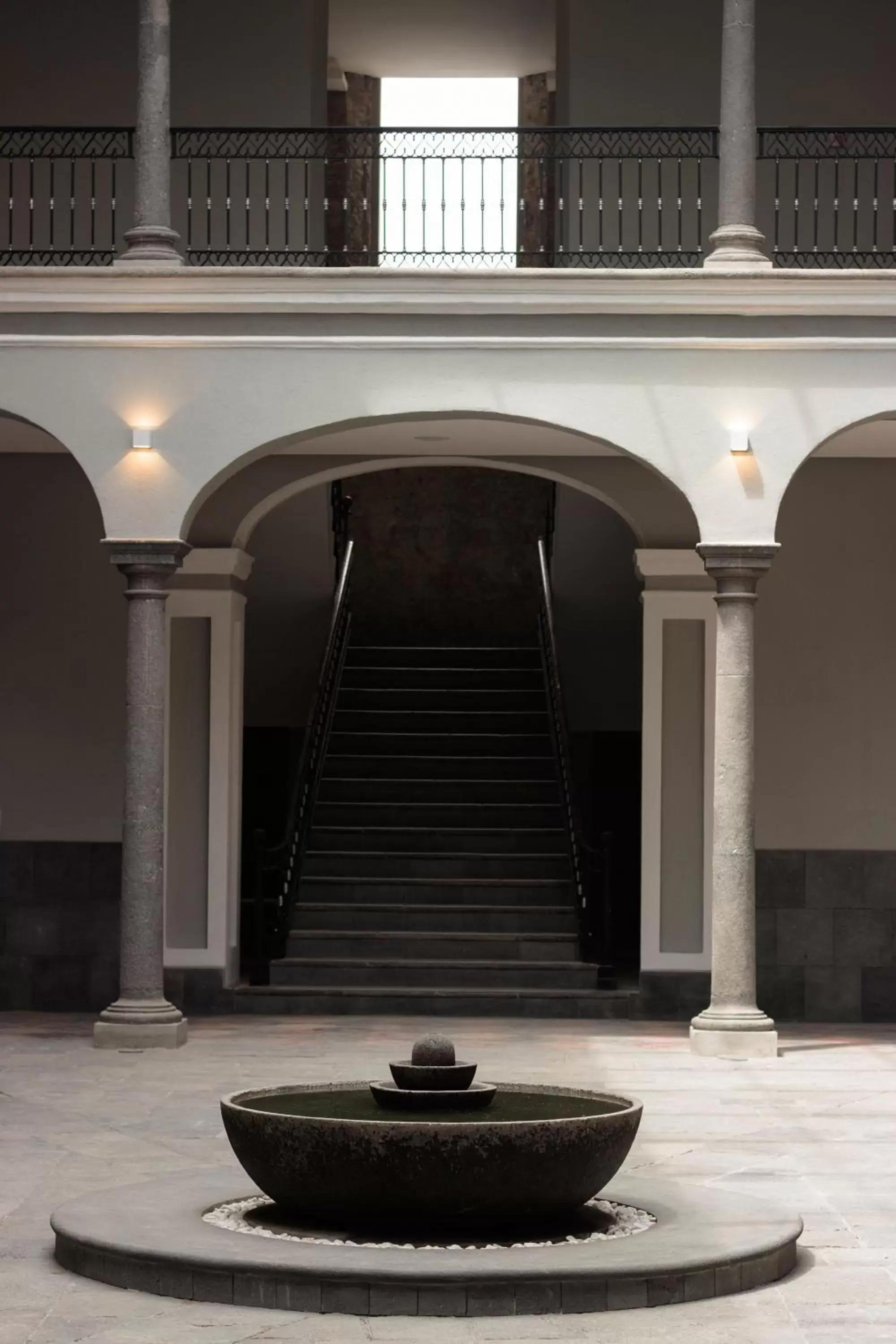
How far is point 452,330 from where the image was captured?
40.0 ft

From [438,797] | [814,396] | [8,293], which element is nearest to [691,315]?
[814,396]

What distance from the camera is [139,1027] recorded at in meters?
11.9

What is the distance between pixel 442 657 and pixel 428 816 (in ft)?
8.26

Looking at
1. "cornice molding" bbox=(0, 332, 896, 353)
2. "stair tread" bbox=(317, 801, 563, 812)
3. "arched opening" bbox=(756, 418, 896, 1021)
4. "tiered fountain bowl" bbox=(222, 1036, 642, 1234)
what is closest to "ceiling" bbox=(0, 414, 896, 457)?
"arched opening" bbox=(756, 418, 896, 1021)

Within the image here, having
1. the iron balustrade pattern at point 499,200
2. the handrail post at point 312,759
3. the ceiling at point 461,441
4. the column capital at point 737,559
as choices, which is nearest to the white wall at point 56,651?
the ceiling at point 461,441

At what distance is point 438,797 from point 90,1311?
33.6ft

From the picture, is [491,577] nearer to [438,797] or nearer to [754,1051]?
[438,797]

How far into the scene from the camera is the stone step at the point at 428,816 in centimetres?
1571

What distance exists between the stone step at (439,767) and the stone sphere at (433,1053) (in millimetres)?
9479

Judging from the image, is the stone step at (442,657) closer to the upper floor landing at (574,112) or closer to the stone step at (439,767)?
the stone step at (439,767)

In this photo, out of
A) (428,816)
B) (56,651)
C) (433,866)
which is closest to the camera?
(56,651)

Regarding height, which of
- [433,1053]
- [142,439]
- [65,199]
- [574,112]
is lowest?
[433,1053]

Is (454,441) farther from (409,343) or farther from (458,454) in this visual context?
(409,343)

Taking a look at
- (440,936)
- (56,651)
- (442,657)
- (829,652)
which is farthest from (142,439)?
(442,657)
